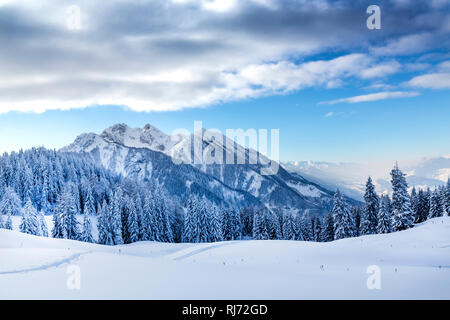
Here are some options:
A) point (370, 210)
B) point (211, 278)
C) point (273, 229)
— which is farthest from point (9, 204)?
point (370, 210)

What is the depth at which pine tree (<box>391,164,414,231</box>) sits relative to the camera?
4366cm

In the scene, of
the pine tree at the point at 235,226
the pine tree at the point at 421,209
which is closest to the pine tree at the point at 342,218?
the pine tree at the point at 421,209

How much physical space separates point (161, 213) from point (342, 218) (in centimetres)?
4488

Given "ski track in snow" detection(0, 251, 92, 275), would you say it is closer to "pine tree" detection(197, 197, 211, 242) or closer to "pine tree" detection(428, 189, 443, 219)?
"pine tree" detection(197, 197, 211, 242)

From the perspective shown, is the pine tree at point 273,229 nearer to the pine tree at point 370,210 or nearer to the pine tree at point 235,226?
the pine tree at point 235,226

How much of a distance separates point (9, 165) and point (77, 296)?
11867cm

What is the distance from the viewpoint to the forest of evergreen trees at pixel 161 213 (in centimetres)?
5388

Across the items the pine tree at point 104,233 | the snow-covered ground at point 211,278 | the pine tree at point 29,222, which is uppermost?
the snow-covered ground at point 211,278

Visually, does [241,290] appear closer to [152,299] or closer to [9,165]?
[152,299]

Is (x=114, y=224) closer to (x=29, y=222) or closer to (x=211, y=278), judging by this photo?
(x=29, y=222)

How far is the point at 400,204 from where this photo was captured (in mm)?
44656
